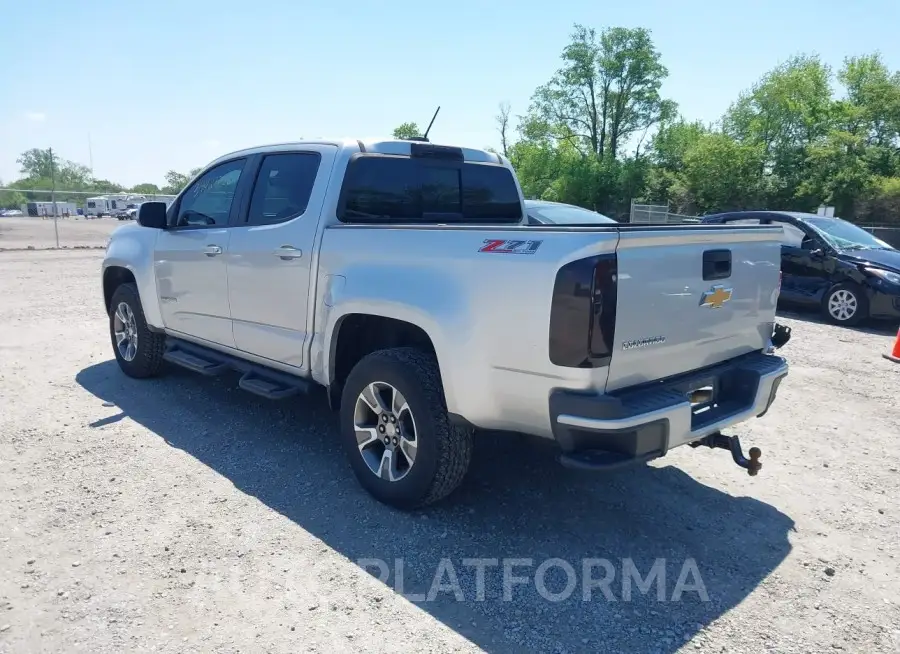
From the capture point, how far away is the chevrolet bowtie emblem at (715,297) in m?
3.20

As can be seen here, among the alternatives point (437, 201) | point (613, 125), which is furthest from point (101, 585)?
point (613, 125)

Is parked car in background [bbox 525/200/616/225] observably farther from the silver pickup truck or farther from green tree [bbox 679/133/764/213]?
green tree [bbox 679/133/764/213]

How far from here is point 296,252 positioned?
4059 millimetres

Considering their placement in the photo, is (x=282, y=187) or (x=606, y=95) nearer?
(x=282, y=187)

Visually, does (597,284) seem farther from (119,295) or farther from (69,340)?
(69,340)

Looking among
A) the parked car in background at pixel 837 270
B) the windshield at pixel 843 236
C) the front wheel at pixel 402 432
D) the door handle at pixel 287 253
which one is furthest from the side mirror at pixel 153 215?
the windshield at pixel 843 236

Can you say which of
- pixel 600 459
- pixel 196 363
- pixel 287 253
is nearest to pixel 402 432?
pixel 600 459

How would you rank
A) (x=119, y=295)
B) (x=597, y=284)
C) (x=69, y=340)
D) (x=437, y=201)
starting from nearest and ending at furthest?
(x=597, y=284), (x=437, y=201), (x=119, y=295), (x=69, y=340)

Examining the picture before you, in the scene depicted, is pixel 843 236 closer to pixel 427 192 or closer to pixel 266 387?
pixel 427 192

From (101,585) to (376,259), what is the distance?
80.2 inches

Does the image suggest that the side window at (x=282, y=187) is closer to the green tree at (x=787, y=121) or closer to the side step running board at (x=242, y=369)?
the side step running board at (x=242, y=369)

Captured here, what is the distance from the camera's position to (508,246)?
2922 millimetres

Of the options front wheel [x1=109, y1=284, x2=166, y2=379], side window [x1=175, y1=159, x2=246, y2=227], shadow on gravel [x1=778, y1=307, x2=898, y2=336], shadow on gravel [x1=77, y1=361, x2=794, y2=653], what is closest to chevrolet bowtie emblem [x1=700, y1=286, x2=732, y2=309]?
shadow on gravel [x1=77, y1=361, x2=794, y2=653]

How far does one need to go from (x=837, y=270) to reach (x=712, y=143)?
107 ft
